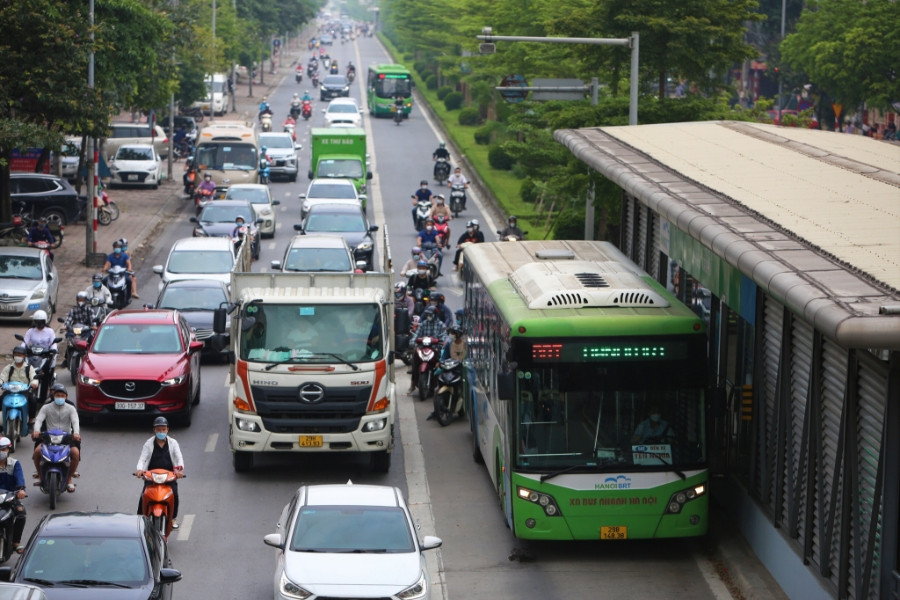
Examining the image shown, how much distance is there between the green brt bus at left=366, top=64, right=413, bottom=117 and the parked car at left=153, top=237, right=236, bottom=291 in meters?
50.8

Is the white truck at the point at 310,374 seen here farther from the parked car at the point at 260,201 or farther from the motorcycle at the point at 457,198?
the motorcycle at the point at 457,198

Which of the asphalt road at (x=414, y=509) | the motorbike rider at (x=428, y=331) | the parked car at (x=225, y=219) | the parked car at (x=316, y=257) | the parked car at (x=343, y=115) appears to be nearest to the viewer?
the asphalt road at (x=414, y=509)

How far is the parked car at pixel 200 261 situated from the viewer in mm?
30344

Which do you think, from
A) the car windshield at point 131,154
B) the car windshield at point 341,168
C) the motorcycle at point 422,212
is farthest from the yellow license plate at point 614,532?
the car windshield at point 131,154

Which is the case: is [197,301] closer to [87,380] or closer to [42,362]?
[42,362]

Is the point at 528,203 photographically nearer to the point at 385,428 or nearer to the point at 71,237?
the point at 71,237

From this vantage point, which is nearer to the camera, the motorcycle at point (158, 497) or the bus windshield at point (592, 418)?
the bus windshield at point (592, 418)

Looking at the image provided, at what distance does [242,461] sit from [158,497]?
11.9 ft

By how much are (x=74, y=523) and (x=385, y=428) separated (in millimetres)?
6502

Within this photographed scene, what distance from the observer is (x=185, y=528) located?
1711 centimetres

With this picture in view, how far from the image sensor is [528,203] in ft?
162

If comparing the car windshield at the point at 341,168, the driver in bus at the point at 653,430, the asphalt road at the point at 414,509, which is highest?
the driver in bus at the point at 653,430

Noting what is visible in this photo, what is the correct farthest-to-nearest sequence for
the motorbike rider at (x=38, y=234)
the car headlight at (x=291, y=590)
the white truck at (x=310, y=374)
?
the motorbike rider at (x=38, y=234) → the white truck at (x=310, y=374) → the car headlight at (x=291, y=590)

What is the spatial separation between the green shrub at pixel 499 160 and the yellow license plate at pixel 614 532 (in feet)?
145
